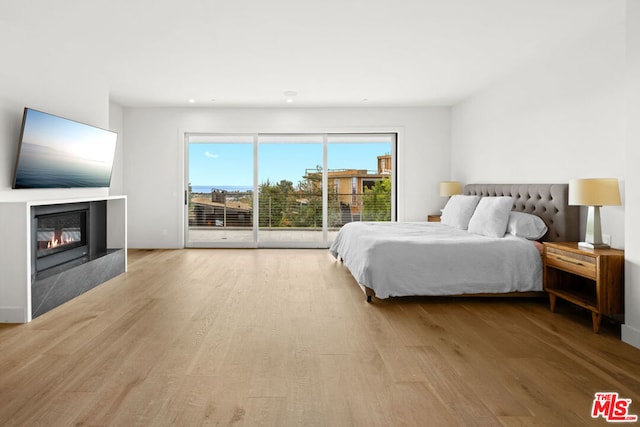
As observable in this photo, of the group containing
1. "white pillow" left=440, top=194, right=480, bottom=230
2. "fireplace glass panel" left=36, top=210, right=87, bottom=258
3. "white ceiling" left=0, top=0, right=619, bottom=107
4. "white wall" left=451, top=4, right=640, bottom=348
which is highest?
"white ceiling" left=0, top=0, right=619, bottom=107

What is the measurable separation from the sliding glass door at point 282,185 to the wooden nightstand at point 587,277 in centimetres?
398

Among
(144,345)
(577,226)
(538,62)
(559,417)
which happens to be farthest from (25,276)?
(538,62)

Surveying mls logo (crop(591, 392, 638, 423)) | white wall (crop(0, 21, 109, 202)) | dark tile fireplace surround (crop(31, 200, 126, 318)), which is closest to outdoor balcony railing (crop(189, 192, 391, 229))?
dark tile fireplace surround (crop(31, 200, 126, 318))

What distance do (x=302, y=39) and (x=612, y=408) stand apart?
369 centimetres

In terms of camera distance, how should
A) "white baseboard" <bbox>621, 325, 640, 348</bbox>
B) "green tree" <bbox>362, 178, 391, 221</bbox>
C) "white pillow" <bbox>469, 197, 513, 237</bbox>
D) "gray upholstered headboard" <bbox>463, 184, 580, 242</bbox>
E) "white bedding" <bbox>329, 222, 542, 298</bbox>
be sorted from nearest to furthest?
1. "white baseboard" <bbox>621, 325, 640, 348</bbox>
2. "white bedding" <bbox>329, 222, 542, 298</bbox>
3. "gray upholstered headboard" <bbox>463, 184, 580, 242</bbox>
4. "white pillow" <bbox>469, 197, 513, 237</bbox>
5. "green tree" <bbox>362, 178, 391, 221</bbox>

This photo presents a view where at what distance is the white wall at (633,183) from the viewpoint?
2715mm

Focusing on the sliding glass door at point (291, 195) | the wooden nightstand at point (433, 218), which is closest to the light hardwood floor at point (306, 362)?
the wooden nightstand at point (433, 218)

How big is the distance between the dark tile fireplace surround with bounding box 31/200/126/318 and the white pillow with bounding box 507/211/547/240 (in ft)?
14.4

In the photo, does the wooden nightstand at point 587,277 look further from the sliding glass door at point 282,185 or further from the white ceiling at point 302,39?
the sliding glass door at point 282,185

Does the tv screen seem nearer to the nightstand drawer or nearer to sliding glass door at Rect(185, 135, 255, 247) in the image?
sliding glass door at Rect(185, 135, 255, 247)

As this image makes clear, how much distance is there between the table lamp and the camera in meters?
3.14

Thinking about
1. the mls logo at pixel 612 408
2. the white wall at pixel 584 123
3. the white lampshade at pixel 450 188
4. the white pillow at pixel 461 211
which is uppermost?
the white wall at pixel 584 123

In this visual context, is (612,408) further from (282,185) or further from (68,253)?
(282,185)

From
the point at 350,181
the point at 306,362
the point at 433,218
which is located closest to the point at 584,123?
the point at 433,218
